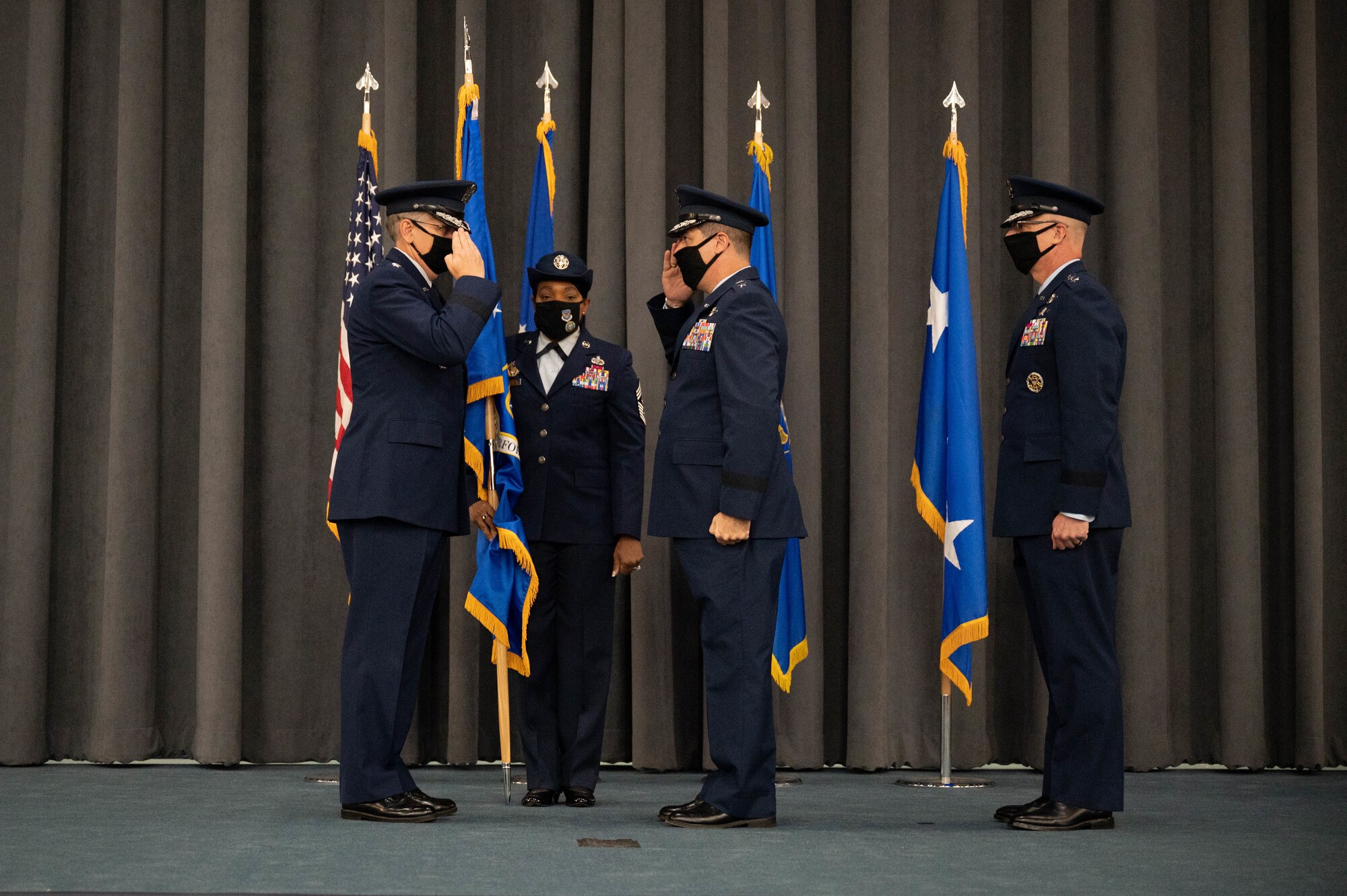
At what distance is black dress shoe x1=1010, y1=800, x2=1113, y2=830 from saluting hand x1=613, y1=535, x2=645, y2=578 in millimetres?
1285

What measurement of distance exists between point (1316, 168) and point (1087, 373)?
238 cm

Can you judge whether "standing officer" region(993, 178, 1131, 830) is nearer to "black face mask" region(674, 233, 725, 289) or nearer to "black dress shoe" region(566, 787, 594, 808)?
"black face mask" region(674, 233, 725, 289)

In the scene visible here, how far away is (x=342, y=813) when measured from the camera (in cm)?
301

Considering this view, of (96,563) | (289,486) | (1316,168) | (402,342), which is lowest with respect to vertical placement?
(96,563)

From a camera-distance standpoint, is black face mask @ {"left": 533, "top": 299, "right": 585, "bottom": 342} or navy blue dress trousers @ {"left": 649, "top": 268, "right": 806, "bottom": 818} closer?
navy blue dress trousers @ {"left": 649, "top": 268, "right": 806, "bottom": 818}

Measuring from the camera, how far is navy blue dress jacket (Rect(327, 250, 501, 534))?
2928 mm

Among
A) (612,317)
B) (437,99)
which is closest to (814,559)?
(612,317)

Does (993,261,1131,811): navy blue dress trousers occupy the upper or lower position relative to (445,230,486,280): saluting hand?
lower

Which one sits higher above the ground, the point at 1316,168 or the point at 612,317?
the point at 1316,168

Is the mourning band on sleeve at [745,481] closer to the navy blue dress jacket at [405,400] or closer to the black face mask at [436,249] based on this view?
the navy blue dress jacket at [405,400]

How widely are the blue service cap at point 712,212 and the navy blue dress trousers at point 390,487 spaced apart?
1.77ft

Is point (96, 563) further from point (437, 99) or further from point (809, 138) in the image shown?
point (809, 138)

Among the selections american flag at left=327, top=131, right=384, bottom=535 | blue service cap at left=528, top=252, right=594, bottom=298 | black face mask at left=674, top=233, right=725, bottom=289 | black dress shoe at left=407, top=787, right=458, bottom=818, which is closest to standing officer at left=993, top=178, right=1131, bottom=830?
black face mask at left=674, top=233, right=725, bottom=289

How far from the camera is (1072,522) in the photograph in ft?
9.64
